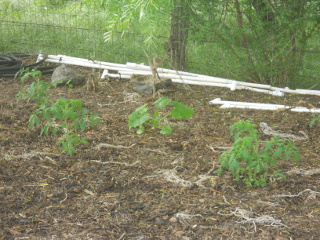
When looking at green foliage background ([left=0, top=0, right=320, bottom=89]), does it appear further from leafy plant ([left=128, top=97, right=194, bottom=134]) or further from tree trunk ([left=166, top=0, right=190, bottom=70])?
leafy plant ([left=128, top=97, right=194, bottom=134])

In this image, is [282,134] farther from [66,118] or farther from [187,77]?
[187,77]

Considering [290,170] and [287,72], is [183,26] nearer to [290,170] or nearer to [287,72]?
[287,72]

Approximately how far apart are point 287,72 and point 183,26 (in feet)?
5.34

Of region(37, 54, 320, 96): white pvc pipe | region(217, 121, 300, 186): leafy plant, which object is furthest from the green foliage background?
region(217, 121, 300, 186): leafy plant

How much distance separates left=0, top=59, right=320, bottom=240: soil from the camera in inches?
111

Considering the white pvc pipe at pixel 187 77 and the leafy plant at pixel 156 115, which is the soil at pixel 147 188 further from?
the white pvc pipe at pixel 187 77

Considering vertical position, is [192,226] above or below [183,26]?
below

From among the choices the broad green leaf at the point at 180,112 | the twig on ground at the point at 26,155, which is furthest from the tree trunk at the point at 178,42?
the twig on ground at the point at 26,155

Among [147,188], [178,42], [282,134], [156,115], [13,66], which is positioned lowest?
[147,188]

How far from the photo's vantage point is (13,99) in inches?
218

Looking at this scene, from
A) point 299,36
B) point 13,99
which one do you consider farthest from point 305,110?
point 13,99

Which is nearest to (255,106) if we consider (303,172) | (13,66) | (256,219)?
(303,172)

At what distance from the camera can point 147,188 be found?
3.37m

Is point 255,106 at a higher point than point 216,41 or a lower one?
lower
